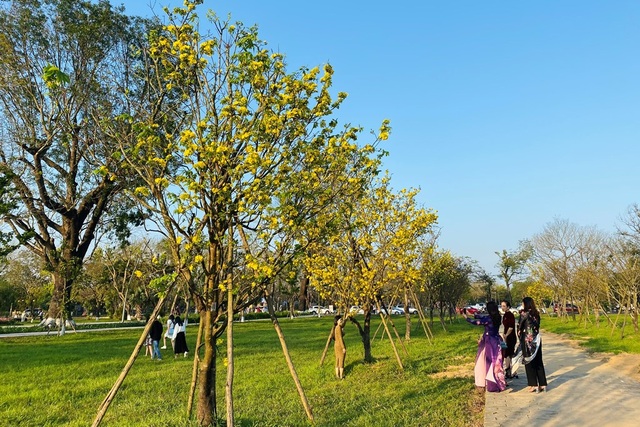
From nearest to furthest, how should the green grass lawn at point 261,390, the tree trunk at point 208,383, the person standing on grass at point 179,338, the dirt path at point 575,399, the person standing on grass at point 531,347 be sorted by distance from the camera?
the tree trunk at point 208,383 < the dirt path at point 575,399 < the green grass lawn at point 261,390 < the person standing on grass at point 531,347 < the person standing on grass at point 179,338

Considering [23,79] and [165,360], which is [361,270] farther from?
[23,79]

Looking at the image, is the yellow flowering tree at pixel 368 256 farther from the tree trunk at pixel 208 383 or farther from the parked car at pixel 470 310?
the tree trunk at pixel 208 383

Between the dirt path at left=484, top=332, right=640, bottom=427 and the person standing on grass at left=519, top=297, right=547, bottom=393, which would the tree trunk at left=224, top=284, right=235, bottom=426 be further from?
the person standing on grass at left=519, top=297, right=547, bottom=393

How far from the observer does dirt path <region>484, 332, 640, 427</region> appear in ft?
22.1

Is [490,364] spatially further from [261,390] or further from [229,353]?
[229,353]

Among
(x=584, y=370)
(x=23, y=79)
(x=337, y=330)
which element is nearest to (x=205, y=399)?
(x=337, y=330)

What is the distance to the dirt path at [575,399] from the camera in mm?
6746

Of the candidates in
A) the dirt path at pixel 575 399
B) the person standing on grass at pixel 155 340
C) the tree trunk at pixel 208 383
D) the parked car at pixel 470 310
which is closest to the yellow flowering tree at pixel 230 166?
the tree trunk at pixel 208 383

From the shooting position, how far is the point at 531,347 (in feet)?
29.5

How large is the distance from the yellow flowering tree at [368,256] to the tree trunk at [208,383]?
5871 mm

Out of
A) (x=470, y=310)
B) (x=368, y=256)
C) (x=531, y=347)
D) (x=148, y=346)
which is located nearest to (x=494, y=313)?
(x=531, y=347)

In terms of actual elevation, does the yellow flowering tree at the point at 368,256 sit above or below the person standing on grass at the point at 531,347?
above

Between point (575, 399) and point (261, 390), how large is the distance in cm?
536

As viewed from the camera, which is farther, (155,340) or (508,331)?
(155,340)
